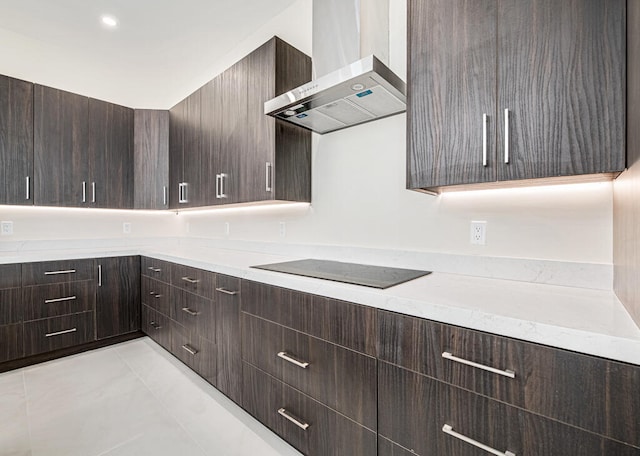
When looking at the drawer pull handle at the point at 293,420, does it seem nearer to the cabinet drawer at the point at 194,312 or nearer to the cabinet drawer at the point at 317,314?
the cabinet drawer at the point at 317,314

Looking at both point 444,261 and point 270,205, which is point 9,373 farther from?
point 444,261

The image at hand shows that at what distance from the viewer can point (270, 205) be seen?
2.61 metres

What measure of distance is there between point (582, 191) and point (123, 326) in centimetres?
→ 365

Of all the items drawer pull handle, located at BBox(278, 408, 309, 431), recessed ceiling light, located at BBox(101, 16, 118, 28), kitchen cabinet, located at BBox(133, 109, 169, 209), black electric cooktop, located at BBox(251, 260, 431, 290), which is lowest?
drawer pull handle, located at BBox(278, 408, 309, 431)

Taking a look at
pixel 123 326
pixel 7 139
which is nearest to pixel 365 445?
pixel 123 326

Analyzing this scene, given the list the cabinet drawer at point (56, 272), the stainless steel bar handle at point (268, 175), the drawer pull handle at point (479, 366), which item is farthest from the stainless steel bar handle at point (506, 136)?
the cabinet drawer at point (56, 272)

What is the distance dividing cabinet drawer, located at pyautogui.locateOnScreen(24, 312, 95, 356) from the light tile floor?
16cm

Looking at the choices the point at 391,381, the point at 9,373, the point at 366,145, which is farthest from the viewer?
the point at 9,373

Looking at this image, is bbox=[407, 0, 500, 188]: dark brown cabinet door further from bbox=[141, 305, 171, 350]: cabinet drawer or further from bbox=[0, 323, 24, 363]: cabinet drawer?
bbox=[0, 323, 24, 363]: cabinet drawer

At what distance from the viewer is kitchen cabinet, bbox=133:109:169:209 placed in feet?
10.7

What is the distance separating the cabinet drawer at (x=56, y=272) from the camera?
8.13ft

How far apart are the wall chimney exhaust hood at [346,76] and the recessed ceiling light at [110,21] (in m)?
Result: 1.82

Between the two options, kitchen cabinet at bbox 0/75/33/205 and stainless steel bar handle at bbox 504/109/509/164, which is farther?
kitchen cabinet at bbox 0/75/33/205

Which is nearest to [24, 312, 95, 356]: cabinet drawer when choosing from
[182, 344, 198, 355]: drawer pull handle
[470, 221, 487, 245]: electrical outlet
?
[182, 344, 198, 355]: drawer pull handle
